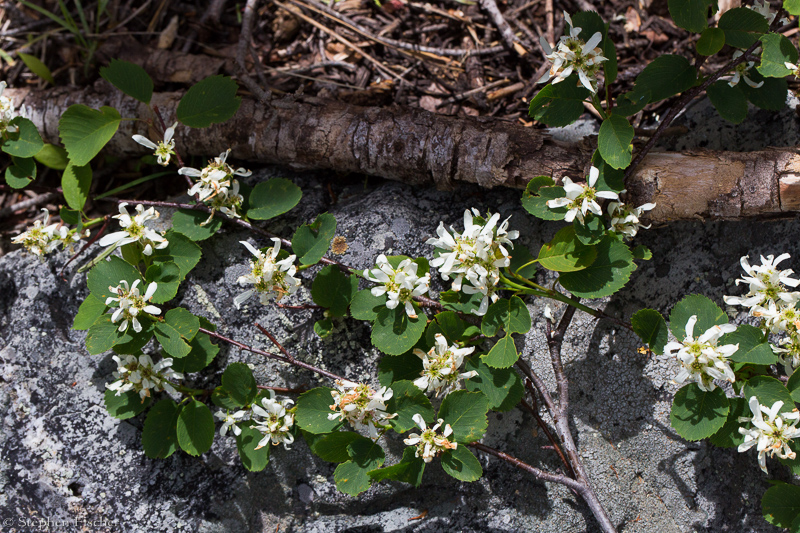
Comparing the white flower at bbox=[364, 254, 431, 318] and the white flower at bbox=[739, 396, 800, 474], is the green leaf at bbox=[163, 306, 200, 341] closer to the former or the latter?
the white flower at bbox=[364, 254, 431, 318]

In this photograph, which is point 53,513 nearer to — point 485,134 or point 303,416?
point 303,416

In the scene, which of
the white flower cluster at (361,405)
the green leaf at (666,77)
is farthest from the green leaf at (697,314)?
the white flower cluster at (361,405)

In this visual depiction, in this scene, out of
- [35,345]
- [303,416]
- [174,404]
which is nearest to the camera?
[303,416]

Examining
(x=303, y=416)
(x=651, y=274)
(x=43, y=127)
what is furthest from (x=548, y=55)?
(x=43, y=127)

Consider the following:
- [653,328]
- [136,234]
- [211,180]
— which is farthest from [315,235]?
[653,328]

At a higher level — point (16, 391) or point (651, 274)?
point (651, 274)

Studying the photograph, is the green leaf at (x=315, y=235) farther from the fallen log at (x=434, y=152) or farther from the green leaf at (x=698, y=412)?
the green leaf at (x=698, y=412)
